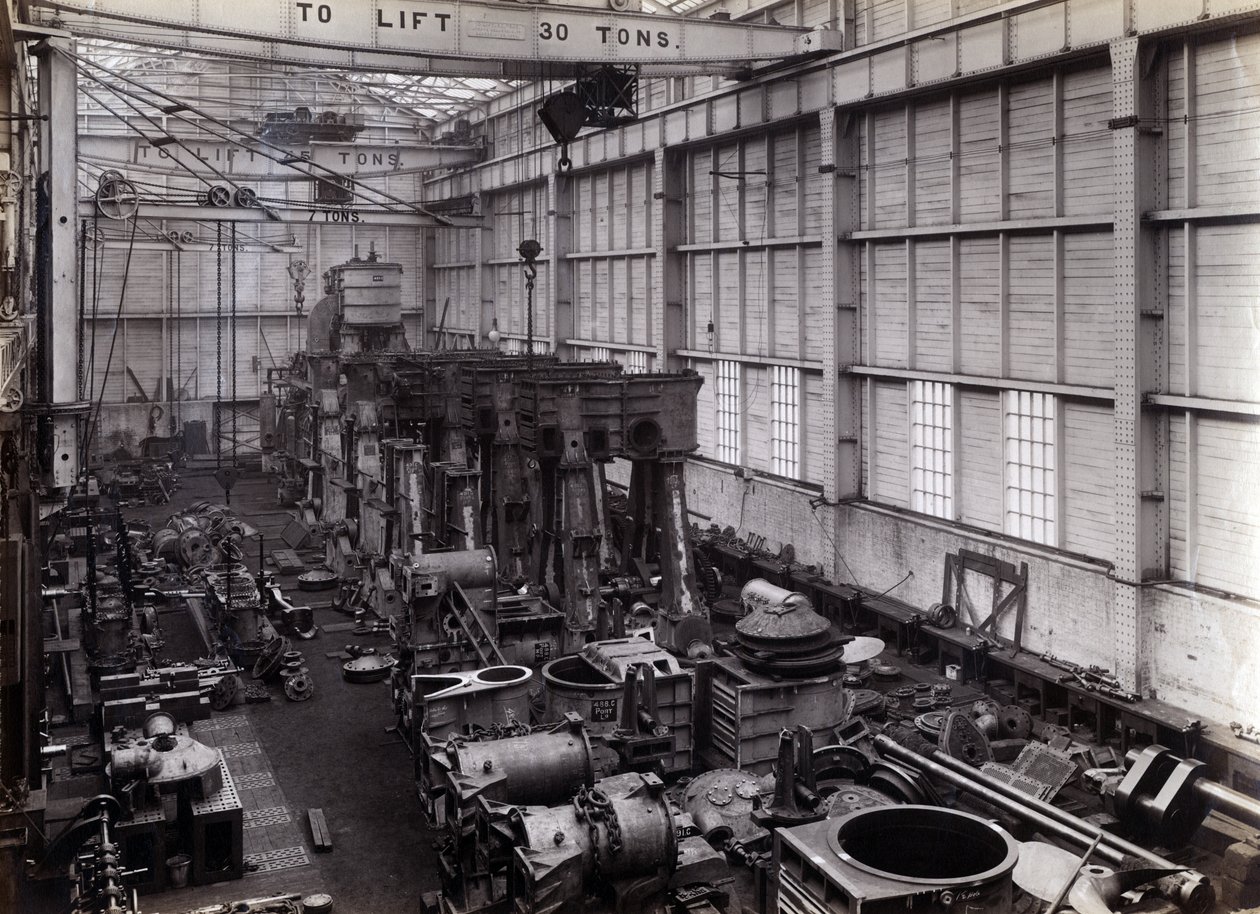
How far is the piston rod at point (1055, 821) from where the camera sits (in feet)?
19.8

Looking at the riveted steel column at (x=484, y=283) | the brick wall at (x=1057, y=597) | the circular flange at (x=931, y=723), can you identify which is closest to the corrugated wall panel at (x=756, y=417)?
the brick wall at (x=1057, y=597)

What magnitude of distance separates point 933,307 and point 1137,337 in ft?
11.1

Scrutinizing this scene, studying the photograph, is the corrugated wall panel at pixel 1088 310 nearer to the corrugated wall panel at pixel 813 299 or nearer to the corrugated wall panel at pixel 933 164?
the corrugated wall panel at pixel 933 164

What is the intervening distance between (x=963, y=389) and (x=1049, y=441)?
1.45 metres

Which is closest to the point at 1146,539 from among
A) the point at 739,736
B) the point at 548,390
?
the point at 739,736

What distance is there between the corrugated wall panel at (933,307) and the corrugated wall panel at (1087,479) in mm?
1962

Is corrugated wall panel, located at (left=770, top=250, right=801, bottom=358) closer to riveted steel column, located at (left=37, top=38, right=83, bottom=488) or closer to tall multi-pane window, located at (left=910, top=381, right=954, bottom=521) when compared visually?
tall multi-pane window, located at (left=910, top=381, right=954, bottom=521)

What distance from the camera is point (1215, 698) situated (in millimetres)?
10078

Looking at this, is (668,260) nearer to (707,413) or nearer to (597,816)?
(707,413)

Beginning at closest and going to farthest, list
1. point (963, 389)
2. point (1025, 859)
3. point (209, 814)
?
point (1025, 859) → point (209, 814) → point (963, 389)

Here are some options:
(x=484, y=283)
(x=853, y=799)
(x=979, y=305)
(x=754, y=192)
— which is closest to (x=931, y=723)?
(x=853, y=799)

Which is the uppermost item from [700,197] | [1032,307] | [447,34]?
[447,34]

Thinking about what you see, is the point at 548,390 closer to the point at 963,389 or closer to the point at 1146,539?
the point at 963,389

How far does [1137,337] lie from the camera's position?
34.5 ft
